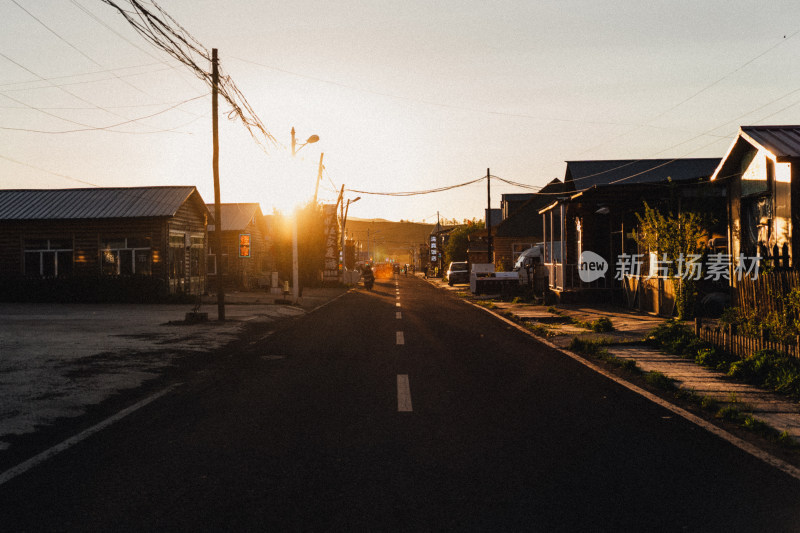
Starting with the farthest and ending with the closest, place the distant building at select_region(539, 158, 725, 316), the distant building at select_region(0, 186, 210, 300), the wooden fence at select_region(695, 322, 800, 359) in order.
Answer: the distant building at select_region(0, 186, 210, 300)
the distant building at select_region(539, 158, 725, 316)
the wooden fence at select_region(695, 322, 800, 359)

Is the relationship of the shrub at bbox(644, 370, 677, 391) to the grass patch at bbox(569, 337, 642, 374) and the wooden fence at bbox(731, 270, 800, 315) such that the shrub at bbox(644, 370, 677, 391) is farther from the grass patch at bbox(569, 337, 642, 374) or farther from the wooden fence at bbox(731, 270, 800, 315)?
the wooden fence at bbox(731, 270, 800, 315)

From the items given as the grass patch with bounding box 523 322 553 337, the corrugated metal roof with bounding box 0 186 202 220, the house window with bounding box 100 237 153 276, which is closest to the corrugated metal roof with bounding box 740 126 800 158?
the grass patch with bounding box 523 322 553 337

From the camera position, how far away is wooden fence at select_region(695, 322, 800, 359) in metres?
8.80

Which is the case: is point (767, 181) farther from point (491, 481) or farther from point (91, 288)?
point (91, 288)

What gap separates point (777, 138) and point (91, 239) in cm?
2933

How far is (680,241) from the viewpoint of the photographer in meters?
15.4

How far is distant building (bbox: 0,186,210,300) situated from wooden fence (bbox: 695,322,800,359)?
24.1 meters

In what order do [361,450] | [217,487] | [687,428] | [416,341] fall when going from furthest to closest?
[416,341]
[687,428]
[361,450]
[217,487]

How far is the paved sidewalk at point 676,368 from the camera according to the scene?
6676 millimetres

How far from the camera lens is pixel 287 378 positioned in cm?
886

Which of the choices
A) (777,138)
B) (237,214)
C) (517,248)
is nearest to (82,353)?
(777,138)

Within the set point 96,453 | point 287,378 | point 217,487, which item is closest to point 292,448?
point 217,487

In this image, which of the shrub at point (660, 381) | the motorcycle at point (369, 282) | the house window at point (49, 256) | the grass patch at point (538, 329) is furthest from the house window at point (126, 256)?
the shrub at point (660, 381)

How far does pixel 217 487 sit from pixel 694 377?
24.0ft
